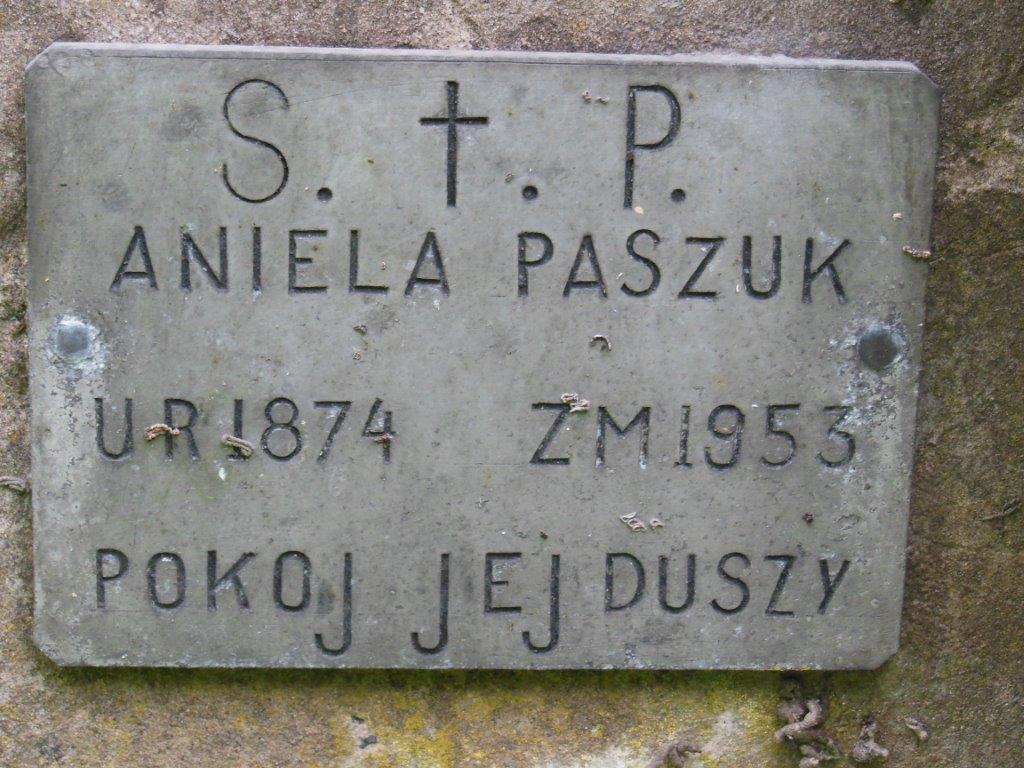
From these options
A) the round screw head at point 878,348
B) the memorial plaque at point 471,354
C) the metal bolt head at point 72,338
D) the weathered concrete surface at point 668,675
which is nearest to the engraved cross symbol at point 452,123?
the memorial plaque at point 471,354

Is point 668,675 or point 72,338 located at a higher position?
point 72,338

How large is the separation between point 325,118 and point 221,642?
2.97ft

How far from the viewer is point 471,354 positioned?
1.57 metres

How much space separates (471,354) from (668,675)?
70cm

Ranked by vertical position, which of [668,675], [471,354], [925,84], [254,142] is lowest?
[668,675]

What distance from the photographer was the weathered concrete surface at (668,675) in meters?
1.57

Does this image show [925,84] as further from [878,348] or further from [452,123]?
[452,123]

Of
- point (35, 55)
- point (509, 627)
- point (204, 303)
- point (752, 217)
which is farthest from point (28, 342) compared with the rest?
point (752, 217)

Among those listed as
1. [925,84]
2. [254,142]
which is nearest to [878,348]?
[925,84]

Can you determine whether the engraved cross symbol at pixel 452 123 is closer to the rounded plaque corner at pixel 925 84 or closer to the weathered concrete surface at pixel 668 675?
the weathered concrete surface at pixel 668 675

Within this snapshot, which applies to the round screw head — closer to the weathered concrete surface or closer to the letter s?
the weathered concrete surface

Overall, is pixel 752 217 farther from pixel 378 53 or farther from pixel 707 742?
pixel 707 742

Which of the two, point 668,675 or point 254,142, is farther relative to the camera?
point 668,675

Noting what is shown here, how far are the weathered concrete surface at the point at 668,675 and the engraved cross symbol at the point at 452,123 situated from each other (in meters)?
0.12
